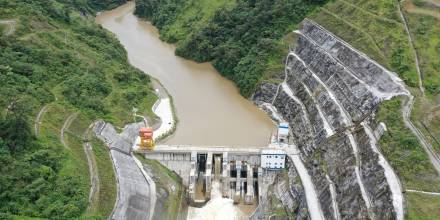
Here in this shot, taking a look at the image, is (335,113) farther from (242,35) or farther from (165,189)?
(242,35)

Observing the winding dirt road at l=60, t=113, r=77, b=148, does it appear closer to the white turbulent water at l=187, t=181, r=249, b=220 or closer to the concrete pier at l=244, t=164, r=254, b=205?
the white turbulent water at l=187, t=181, r=249, b=220

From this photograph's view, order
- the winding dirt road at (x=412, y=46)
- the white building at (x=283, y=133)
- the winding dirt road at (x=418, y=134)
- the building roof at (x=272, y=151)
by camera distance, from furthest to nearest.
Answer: the white building at (x=283, y=133), the building roof at (x=272, y=151), the winding dirt road at (x=412, y=46), the winding dirt road at (x=418, y=134)

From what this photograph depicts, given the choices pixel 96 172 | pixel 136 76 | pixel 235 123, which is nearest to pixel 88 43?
pixel 136 76

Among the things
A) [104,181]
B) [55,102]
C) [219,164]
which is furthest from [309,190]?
[55,102]

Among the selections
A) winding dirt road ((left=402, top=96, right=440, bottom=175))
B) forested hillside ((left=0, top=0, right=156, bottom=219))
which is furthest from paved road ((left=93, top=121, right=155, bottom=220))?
winding dirt road ((left=402, top=96, right=440, bottom=175))

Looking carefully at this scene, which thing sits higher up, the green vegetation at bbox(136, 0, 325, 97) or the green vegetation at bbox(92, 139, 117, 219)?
the green vegetation at bbox(136, 0, 325, 97)

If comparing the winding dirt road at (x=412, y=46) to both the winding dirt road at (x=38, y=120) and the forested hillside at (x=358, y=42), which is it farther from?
the winding dirt road at (x=38, y=120)

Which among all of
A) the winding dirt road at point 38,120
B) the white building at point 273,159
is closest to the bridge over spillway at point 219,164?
the white building at point 273,159
